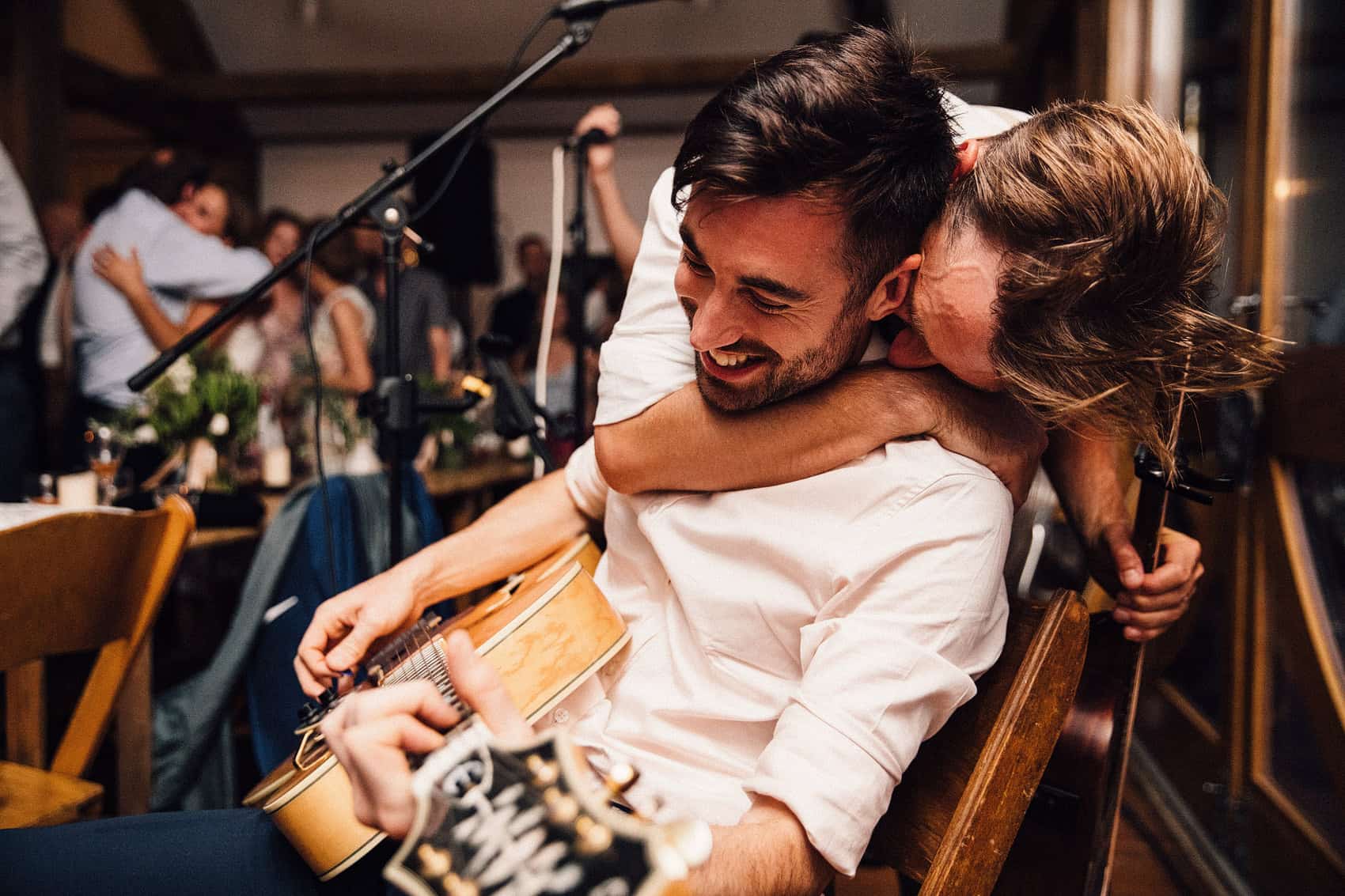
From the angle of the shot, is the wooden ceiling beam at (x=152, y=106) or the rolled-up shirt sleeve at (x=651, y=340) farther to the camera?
the wooden ceiling beam at (x=152, y=106)

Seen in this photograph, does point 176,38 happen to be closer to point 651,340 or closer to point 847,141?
point 651,340

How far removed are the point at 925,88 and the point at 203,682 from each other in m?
1.78

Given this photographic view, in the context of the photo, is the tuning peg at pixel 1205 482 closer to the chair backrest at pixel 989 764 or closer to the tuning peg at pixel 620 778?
the chair backrest at pixel 989 764

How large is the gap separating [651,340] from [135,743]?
146cm

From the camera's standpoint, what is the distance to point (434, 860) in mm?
504

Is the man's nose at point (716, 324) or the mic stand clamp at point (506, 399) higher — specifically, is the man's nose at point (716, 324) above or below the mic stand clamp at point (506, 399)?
above

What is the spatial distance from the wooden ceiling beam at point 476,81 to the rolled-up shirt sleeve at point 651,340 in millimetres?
5353

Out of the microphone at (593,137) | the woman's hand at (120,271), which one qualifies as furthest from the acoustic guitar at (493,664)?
the woman's hand at (120,271)

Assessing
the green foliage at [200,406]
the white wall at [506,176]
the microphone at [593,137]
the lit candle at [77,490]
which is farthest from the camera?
the white wall at [506,176]

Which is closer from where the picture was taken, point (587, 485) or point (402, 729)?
point (402, 729)

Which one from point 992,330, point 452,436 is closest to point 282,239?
point 452,436

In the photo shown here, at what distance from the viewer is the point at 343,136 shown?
25.2 feet

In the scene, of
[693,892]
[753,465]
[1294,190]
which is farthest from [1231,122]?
[693,892]

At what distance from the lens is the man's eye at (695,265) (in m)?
0.91
